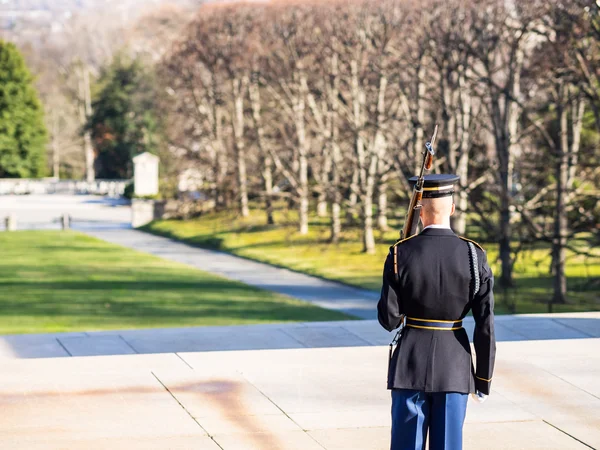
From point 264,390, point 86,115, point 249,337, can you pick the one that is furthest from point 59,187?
point 264,390

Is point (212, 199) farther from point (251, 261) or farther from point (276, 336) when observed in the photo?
point (276, 336)

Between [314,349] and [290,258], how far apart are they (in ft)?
52.5

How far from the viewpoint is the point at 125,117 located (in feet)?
202

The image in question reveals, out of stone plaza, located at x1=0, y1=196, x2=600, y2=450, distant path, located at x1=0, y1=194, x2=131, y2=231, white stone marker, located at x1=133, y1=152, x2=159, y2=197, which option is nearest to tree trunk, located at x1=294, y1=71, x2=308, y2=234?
distant path, located at x1=0, y1=194, x2=131, y2=231

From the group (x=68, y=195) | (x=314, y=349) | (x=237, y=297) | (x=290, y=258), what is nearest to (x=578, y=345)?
(x=314, y=349)

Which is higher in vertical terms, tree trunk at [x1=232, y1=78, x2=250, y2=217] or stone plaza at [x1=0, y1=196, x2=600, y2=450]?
tree trunk at [x1=232, y1=78, x2=250, y2=217]

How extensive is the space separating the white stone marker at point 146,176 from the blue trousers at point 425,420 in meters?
38.3

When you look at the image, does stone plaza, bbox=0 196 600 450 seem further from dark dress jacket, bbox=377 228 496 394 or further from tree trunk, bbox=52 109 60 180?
tree trunk, bbox=52 109 60 180

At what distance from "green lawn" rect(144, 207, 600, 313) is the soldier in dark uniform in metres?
11.9

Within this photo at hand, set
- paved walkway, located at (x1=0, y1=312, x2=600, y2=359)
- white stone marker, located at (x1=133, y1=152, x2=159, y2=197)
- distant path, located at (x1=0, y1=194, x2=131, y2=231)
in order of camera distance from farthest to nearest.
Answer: white stone marker, located at (x1=133, y1=152, x2=159, y2=197) < distant path, located at (x1=0, y1=194, x2=131, y2=231) < paved walkway, located at (x1=0, y1=312, x2=600, y2=359)

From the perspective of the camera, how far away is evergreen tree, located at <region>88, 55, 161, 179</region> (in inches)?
2373

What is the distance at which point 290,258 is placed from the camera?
2525 cm

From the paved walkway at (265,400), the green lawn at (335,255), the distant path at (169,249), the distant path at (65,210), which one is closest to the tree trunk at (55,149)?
the distant path at (65,210)

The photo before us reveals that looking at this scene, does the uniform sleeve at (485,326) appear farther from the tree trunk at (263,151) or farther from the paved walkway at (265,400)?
the tree trunk at (263,151)
